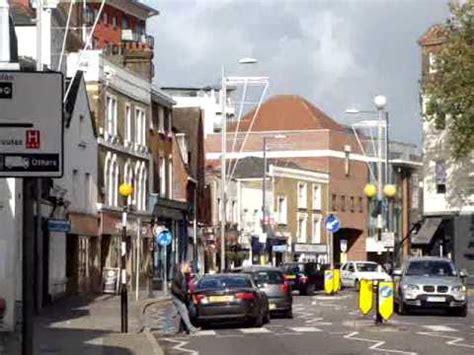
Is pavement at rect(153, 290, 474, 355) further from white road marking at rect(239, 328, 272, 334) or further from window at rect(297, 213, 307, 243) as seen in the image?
window at rect(297, 213, 307, 243)

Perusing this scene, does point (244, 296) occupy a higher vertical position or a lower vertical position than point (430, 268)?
lower

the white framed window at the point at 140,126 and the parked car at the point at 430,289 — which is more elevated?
the white framed window at the point at 140,126

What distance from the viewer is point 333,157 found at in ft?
333

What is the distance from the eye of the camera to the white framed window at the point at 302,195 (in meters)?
94.1

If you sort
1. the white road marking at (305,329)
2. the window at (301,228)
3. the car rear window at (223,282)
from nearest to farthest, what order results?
the white road marking at (305,329), the car rear window at (223,282), the window at (301,228)

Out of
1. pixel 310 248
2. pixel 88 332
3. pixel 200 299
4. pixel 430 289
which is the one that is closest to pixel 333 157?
pixel 310 248

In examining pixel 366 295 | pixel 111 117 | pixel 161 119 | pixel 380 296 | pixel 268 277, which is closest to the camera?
pixel 380 296

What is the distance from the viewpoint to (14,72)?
9.30 metres

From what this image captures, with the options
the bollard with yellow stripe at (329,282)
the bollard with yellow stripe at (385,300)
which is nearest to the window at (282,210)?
the bollard with yellow stripe at (329,282)

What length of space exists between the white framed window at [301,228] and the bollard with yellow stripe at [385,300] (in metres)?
62.6

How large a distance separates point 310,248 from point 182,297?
2625 inches

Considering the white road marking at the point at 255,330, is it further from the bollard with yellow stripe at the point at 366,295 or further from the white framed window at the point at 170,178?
the white framed window at the point at 170,178

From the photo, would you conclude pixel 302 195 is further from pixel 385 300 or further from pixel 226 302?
pixel 226 302

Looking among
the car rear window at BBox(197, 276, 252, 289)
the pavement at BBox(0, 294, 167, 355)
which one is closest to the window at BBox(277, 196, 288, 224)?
the pavement at BBox(0, 294, 167, 355)
